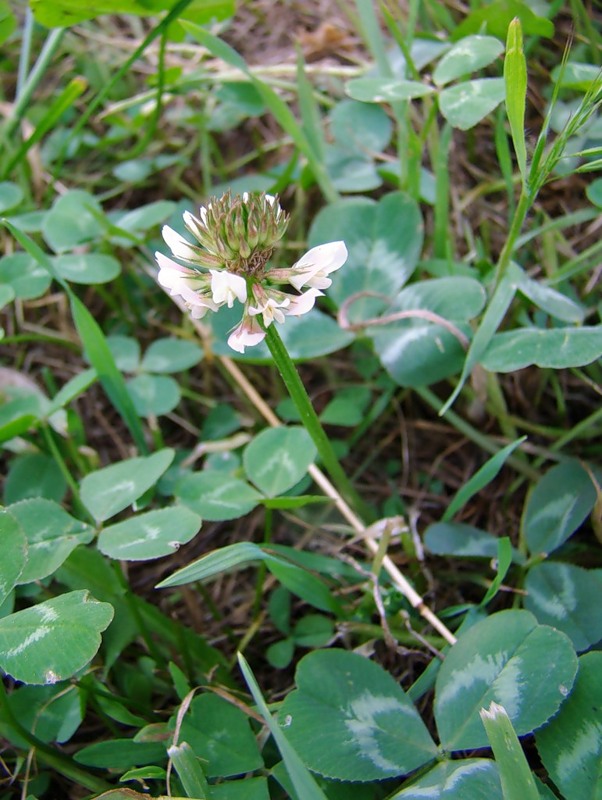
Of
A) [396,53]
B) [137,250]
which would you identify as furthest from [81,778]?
[396,53]

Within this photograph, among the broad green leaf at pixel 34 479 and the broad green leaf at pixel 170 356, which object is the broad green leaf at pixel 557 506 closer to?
the broad green leaf at pixel 170 356

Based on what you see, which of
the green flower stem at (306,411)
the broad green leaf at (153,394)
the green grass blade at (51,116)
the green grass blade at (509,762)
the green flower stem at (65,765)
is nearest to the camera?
the green grass blade at (509,762)

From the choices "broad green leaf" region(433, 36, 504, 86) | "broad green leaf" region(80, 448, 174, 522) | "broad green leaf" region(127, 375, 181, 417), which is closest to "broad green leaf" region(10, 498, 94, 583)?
"broad green leaf" region(80, 448, 174, 522)

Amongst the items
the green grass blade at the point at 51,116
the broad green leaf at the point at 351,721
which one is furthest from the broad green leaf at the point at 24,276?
the broad green leaf at the point at 351,721

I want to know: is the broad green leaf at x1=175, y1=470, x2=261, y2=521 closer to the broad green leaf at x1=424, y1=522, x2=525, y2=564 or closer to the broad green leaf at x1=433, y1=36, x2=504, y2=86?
the broad green leaf at x1=424, y1=522, x2=525, y2=564

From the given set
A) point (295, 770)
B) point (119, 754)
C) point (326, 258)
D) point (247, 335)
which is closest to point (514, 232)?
point (326, 258)

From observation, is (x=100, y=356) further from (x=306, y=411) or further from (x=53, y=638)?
(x=53, y=638)

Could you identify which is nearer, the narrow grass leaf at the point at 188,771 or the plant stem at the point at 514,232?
the narrow grass leaf at the point at 188,771
